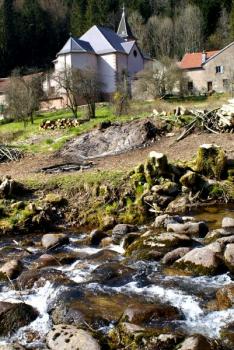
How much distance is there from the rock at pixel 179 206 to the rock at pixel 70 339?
26.5 ft

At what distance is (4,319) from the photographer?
28.6 ft

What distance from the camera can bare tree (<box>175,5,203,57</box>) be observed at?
70.3m

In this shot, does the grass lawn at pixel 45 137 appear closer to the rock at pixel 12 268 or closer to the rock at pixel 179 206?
the rock at pixel 179 206

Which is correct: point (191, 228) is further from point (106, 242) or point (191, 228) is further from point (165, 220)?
point (106, 242)

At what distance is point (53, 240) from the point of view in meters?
13.5

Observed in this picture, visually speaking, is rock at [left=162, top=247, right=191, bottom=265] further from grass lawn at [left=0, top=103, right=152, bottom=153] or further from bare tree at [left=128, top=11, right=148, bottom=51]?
bare tree at [left=128, top=11, right=148, bottom=51]

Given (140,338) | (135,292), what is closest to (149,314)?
(140,338)

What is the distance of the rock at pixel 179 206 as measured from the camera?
15.6m

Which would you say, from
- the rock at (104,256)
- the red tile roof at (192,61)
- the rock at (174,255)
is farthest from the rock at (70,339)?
the red tile roof at (192,61)

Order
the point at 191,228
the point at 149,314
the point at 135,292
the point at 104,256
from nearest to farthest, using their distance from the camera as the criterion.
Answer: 1. the point at 149,314
2. the point at 135,292
3. the point at 104,256
4. the point at 191,228

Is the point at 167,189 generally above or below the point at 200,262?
above

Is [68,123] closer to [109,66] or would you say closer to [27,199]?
[27,199]

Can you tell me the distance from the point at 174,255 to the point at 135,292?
181cm

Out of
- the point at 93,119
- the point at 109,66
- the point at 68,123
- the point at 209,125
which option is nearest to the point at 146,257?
the point at 209,125
